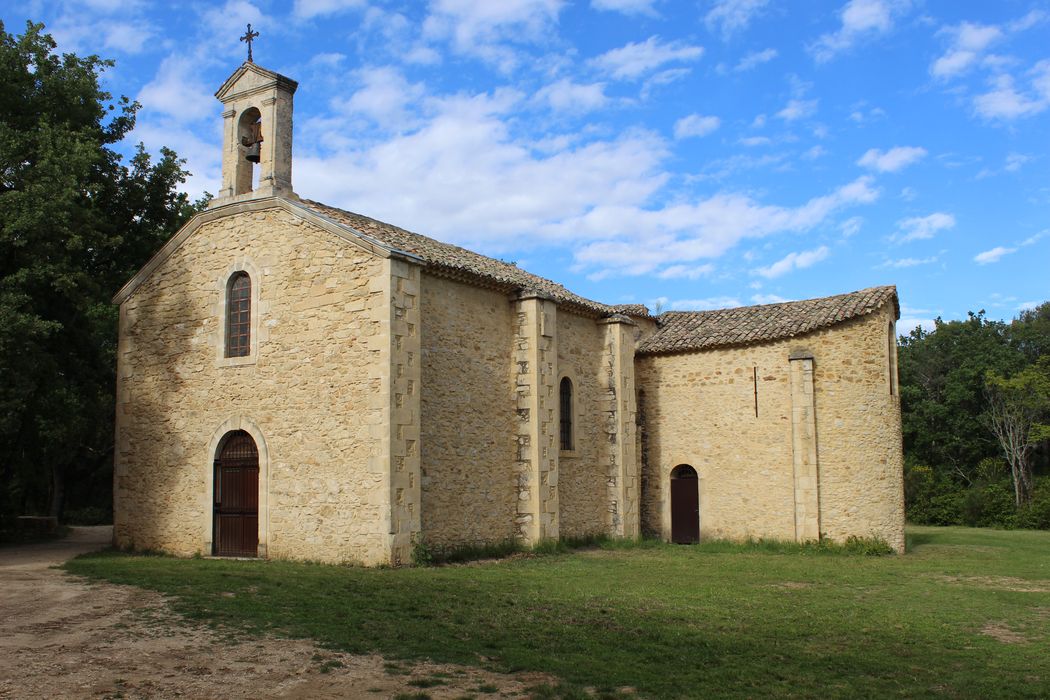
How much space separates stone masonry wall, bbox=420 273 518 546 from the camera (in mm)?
17172

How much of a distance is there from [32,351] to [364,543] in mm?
8612

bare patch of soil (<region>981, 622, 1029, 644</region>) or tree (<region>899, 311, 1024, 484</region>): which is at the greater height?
tree (<region>899, 311, 1024, 484</region>)

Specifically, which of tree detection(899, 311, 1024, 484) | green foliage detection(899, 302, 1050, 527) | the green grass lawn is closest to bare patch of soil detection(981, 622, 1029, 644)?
the green grass lawn

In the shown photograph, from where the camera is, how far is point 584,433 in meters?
22.0

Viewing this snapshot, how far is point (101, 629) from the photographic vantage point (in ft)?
31.7

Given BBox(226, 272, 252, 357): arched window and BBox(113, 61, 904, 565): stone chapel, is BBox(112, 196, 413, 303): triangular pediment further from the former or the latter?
BBox(226, 272, 252, 357): arched window

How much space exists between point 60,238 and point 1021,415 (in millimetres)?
45722

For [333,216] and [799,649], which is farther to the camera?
[333,216]

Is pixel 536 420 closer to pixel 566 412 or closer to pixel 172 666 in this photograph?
pixel 566 412

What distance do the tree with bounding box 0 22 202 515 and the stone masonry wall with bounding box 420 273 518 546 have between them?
313 inches

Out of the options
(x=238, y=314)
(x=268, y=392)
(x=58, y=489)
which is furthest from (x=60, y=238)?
(x=58, y=489)

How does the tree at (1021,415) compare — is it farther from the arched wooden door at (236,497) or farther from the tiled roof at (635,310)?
the arched wooden door at (236,497)

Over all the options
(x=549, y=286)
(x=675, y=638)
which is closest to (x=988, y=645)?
(x=675, y=638)

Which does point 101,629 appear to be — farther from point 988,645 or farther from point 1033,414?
point 1033,414
